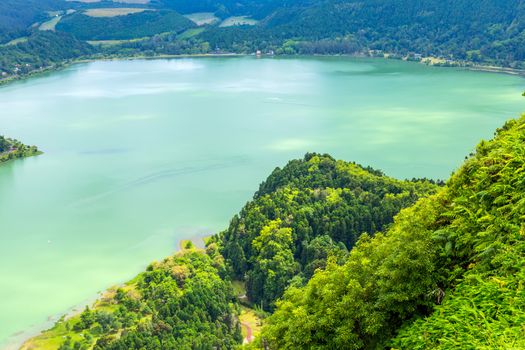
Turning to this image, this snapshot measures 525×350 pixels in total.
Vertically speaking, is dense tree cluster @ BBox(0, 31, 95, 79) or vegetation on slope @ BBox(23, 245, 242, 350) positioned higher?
dense tree cluster @ BBox(0, 31, 95, 79)

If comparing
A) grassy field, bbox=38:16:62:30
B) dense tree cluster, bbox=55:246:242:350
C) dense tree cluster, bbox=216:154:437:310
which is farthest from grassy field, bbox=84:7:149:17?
dense tree cluster, bbox=55:246:242:350

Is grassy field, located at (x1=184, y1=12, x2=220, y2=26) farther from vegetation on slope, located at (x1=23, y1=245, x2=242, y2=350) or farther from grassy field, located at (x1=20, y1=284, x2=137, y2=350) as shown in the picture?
grassy field, located at (x1=20, y1=284, x2=137, y2=350)

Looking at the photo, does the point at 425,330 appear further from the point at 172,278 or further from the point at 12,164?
the point at 12,164

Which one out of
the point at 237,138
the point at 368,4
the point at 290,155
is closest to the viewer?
the point at 290,155

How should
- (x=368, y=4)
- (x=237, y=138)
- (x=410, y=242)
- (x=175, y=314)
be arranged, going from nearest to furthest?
(x=410, y=242) → (x=175, y=314) → (x=237, y=138) → (x=368, y=4)

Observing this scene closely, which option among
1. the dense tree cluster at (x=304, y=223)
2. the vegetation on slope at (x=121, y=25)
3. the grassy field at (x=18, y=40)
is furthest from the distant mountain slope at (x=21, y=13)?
the dense tree cluster at (x=304, y=223)

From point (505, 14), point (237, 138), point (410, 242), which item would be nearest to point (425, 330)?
point (410, 242)

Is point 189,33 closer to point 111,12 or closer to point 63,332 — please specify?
point 111,12
